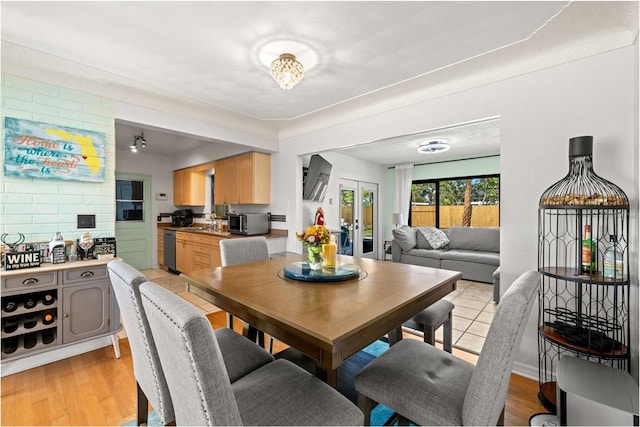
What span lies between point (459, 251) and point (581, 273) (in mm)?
3747

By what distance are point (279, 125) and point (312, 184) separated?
130cm

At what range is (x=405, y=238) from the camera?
5621mm

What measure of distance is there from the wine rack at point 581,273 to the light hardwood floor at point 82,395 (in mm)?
196

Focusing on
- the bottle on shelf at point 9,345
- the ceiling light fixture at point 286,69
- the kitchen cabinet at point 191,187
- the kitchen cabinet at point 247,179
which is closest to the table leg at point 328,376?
the ceiling light fixture at point 286,69

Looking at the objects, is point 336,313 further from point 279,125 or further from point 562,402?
point 279,125

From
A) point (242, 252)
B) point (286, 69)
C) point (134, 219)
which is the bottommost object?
point (242, 252)

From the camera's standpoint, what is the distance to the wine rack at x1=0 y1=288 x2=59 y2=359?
2094 millimetres

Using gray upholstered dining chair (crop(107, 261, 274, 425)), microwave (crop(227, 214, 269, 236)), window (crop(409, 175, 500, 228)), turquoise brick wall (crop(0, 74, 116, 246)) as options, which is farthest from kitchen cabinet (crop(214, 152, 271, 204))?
window (crop(409, 175, 500, 228))

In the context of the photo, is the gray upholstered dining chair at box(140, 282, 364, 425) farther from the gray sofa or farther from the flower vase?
the gray sofa

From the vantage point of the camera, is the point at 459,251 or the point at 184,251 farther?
the point at 459,251

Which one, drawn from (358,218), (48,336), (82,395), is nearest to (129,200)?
(48,336)

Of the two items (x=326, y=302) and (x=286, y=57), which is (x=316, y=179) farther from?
(x=326, y=302)

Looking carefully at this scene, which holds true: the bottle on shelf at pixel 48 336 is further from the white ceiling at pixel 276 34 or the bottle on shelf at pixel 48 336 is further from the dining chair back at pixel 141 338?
the white ceiling at pixel 276 34

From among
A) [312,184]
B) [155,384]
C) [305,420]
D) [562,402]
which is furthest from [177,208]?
[562,402]
